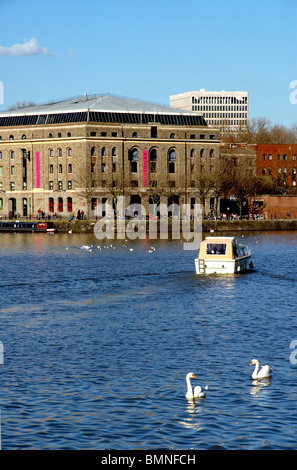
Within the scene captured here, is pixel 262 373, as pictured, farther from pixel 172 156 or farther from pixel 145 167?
pixel 172 156

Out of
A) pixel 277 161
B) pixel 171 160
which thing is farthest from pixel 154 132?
pixel 277 161

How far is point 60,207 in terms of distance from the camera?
147m

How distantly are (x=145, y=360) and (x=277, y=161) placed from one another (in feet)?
498

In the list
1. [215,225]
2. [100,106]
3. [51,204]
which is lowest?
[215,225]

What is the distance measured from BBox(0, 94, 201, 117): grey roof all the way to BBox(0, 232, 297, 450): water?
86.1 m

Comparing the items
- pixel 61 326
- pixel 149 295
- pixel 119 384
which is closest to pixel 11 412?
pixel 119 384

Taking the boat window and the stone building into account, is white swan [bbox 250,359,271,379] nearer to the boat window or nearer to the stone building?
the boat window

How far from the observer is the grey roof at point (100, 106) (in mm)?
145812

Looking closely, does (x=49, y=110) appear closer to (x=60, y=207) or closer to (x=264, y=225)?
(x=60, y=207)

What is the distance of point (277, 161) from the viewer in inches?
7037

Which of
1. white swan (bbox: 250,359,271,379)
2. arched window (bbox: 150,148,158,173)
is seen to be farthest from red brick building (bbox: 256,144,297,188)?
white swan (bbox: 250,359,271,379)

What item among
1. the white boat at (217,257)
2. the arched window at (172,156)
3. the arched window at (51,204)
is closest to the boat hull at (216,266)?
the white boat at (217,257)

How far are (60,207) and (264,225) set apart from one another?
37.3 m

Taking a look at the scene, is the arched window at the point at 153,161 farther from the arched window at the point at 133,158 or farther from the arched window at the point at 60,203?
the arched window at the point at 60,203
